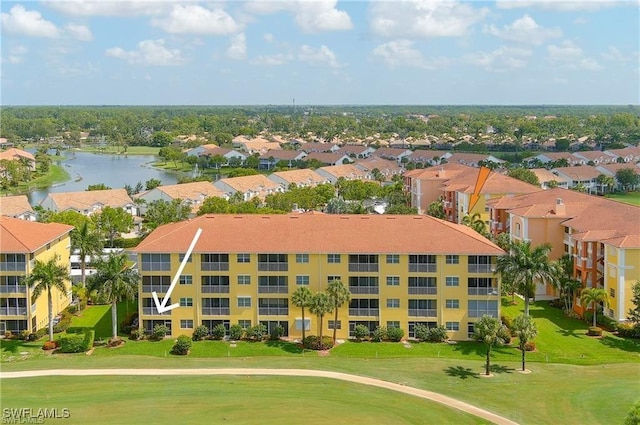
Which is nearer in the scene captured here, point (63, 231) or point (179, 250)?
point (179, 250)

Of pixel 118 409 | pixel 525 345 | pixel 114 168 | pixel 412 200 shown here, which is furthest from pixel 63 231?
pixel 114 168

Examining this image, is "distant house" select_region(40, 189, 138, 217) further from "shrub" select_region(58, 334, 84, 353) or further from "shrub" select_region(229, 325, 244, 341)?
"shrub" select_region(229, 325, 244, 341)

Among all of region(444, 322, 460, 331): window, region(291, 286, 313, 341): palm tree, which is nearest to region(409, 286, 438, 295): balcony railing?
region(444, 322, 460, 331): window

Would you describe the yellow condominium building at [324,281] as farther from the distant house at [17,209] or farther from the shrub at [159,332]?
the distant house at [17,209]

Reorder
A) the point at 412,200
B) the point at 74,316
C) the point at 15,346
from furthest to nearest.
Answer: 1. the point at 412,200
2. the point at 74,316
3. the point at 15,346

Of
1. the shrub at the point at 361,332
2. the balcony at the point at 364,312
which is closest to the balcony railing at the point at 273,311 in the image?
the balcony at the point at 364,312

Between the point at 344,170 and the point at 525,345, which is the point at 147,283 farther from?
the point at 344,170
